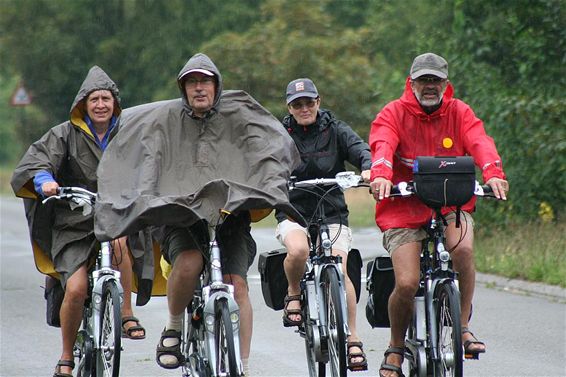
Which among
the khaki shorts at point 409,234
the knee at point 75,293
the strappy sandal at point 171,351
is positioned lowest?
the strappy sandal at point 171,351

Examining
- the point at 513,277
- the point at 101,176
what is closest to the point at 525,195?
the point at 513,277

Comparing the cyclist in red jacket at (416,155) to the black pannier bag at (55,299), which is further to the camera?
the black pannier bag at (55,299)

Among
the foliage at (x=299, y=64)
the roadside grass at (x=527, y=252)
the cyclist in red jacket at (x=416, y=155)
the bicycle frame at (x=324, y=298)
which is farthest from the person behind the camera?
the foliage at (x=299, y=64)

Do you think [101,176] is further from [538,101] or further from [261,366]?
[538,101]

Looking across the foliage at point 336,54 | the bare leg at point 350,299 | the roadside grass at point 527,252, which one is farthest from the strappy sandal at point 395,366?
the foliage at point 336,54

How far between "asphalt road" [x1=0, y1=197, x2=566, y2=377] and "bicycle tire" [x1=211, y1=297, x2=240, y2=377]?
2.23 meters

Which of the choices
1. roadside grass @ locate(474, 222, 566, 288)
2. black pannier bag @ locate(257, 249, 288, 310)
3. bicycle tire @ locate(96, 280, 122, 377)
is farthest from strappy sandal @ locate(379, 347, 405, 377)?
roadside grass @ locate(474, 222, 566, 288)

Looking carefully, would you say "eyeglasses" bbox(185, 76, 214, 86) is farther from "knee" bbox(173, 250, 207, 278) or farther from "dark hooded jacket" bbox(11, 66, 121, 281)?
"dark hooded jacket" bbox(11, 66, 121, 281)

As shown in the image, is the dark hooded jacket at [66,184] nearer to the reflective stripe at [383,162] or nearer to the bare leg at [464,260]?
the reflective stripe at [383,162]

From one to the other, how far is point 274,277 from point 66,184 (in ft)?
5.30

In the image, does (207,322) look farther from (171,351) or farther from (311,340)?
(311,340)

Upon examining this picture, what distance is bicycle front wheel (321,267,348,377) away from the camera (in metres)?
7.48

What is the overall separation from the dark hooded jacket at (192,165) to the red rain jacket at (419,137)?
64 centimetres

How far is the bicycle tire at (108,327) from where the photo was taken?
7305mm
